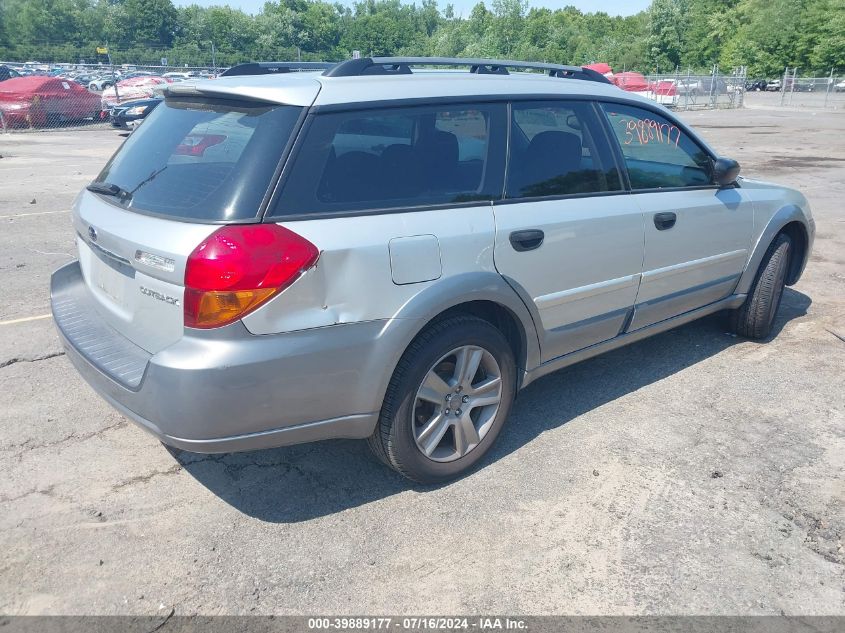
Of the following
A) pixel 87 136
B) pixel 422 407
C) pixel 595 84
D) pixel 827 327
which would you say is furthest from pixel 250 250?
pixel 87 136

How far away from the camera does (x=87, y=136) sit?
70.1 feet

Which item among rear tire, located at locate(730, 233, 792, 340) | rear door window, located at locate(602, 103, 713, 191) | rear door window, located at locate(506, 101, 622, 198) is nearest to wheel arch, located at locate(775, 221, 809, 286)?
rear tire, located at locate(730, 233, 792, 340)

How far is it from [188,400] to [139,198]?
1000 millimetres

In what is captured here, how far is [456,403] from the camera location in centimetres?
331

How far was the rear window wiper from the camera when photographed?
3.18m

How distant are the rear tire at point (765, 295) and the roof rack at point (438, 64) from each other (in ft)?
6.02

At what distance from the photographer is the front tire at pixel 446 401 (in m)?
3.07

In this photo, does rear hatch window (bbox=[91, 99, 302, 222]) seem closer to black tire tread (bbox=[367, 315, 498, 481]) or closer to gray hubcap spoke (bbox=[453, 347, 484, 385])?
black tire tread (bbox=[367, 315, 498, 481])

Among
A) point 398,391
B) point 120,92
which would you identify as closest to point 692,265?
point 398,391

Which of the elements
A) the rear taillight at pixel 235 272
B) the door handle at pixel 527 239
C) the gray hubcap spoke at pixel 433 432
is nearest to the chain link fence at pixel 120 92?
the door handle at pixel 527 239

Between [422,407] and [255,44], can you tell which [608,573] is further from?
[255,44]

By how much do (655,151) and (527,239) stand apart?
145 centimetres

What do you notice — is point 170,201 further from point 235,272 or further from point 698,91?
point 698,91

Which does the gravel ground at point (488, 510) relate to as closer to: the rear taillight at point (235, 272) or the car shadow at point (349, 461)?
the car shadow at point (349, 461)
